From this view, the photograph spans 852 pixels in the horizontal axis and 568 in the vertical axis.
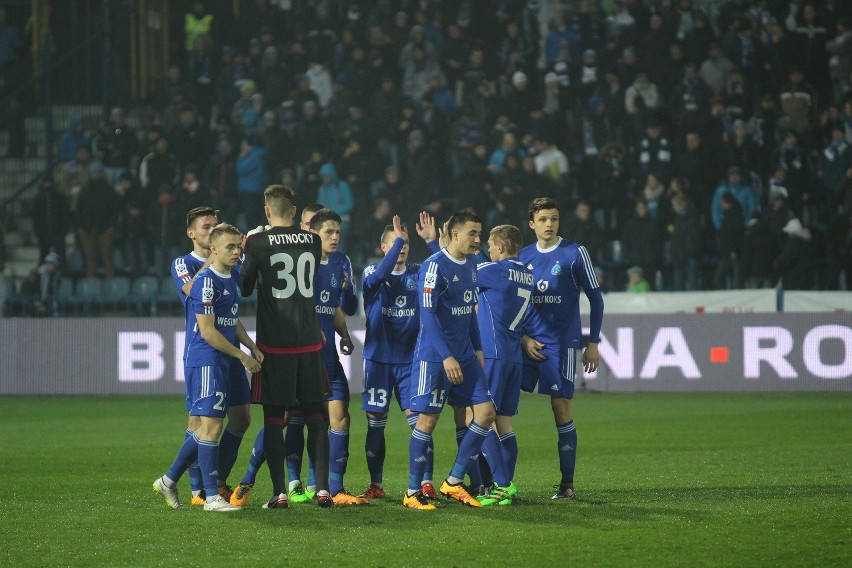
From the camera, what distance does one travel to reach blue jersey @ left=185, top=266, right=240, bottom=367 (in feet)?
27.1

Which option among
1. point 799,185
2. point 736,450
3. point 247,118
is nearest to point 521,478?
point 736,450

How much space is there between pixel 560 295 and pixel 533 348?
1.46ft

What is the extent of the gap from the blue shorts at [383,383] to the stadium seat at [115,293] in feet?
36.9

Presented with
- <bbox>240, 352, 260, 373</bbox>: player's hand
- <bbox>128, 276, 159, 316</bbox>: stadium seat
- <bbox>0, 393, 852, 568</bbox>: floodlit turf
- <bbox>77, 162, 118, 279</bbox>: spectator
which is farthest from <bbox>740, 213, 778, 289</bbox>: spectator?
<bbox>240, 352, 260, 373</bbox>: player's hand

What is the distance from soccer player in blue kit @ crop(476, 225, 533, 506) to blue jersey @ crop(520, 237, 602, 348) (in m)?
0.28

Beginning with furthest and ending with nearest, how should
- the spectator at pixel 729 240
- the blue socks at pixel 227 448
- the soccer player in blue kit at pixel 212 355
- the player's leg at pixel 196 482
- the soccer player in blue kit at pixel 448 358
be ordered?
the spectator at pixel 729 240
the blue socks at pixel 227 448
the player's leg at pixel 196 482
the soccer player in blue kit at pixel 448 358
the soccer player in blue kit at pixel 212 355

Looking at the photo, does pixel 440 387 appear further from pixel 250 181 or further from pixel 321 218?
pixel 250 181

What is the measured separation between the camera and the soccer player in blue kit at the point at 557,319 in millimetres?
9000

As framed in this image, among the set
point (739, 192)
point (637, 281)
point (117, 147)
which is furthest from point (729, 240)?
point (117, 147)

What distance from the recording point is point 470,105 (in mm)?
21922

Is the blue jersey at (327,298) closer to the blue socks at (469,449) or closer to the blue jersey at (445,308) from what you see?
the blue jersey at (445,308)

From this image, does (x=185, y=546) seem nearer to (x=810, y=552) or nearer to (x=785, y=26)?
(x=810, y=552)

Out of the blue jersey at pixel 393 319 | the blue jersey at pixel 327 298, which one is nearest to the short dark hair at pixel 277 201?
the blue jersey at pixel 327 298

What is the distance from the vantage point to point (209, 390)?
8.34 m
